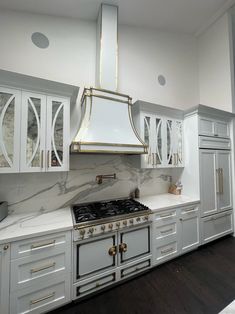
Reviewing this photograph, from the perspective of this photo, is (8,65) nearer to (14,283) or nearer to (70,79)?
(70,79)

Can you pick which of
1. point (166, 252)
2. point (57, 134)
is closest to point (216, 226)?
point (166, 252)

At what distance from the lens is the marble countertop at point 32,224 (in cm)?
130

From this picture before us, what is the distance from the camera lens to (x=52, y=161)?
169cm

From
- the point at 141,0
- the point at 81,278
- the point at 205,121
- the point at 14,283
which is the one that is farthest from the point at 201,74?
the point at 14,283


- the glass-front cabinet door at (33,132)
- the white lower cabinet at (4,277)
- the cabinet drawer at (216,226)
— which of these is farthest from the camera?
the cabinet drawer at (216,226)

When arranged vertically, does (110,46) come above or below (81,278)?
above

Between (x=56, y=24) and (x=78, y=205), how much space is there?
254cm

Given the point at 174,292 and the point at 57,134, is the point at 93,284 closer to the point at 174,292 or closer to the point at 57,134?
the point at 174,292

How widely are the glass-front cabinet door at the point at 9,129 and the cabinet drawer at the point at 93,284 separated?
1322mm

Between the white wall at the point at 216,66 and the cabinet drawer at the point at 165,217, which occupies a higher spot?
the white wall at the point at 216,66

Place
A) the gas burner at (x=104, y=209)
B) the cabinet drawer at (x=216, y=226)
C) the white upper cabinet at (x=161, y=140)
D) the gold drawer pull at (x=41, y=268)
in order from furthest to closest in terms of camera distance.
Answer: the cabinet drawer at (x=216, y=226), the white upper cabinet at (x=161, y=140), the gas burner at (x=104, y=209), the gold drawer pull at (x=41, y=268)

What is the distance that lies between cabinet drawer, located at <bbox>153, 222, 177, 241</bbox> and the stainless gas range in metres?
0.12

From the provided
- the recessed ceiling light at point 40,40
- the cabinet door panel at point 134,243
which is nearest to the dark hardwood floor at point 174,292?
the cabinet door panel at point 134,243

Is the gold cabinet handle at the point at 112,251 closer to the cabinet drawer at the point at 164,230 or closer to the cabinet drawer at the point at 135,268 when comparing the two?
the cabinet drawer at the point at 135,268
